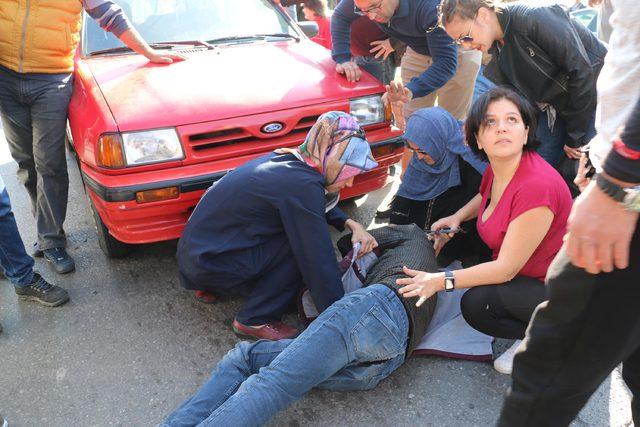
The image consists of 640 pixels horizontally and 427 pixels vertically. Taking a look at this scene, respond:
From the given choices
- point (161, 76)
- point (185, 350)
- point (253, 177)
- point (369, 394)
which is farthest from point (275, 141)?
point (369, 394)

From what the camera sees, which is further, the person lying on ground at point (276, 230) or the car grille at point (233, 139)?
the car grille at point (233, 139)

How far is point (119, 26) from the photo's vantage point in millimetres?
3094

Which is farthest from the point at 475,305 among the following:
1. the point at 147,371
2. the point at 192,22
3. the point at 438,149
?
the point at 192,22

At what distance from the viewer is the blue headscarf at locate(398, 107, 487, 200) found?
9.64 ft

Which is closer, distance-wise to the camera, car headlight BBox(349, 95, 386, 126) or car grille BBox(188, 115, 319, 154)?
car grille BBox(188, 115, 319, 154)

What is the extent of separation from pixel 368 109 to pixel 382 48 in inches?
48.1

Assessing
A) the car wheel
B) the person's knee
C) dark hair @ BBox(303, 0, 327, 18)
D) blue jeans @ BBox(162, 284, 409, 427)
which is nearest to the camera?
blue jeans @ BBox(162, 284, 409, 427)

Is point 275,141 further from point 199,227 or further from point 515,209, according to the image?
point 515,209

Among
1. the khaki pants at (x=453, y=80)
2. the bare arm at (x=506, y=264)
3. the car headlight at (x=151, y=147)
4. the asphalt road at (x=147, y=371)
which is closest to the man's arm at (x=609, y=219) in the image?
the bare arm at (x=506, y=264)

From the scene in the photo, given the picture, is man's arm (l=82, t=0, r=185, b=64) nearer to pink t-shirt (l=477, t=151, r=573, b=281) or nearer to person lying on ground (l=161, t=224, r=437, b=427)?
person lying on ground (l=161, t=224, r=437, b=427)

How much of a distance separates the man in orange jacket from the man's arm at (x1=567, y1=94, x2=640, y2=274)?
263 centimetres

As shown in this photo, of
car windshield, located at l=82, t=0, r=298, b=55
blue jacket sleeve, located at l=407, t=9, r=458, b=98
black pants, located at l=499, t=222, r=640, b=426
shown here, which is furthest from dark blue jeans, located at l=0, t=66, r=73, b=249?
black pants, located at l=499, t=222, r=640, b=426

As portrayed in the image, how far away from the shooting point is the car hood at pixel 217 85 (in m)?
2.71

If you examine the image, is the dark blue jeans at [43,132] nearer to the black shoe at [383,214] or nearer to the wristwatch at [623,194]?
the black shoe at [383,214]
